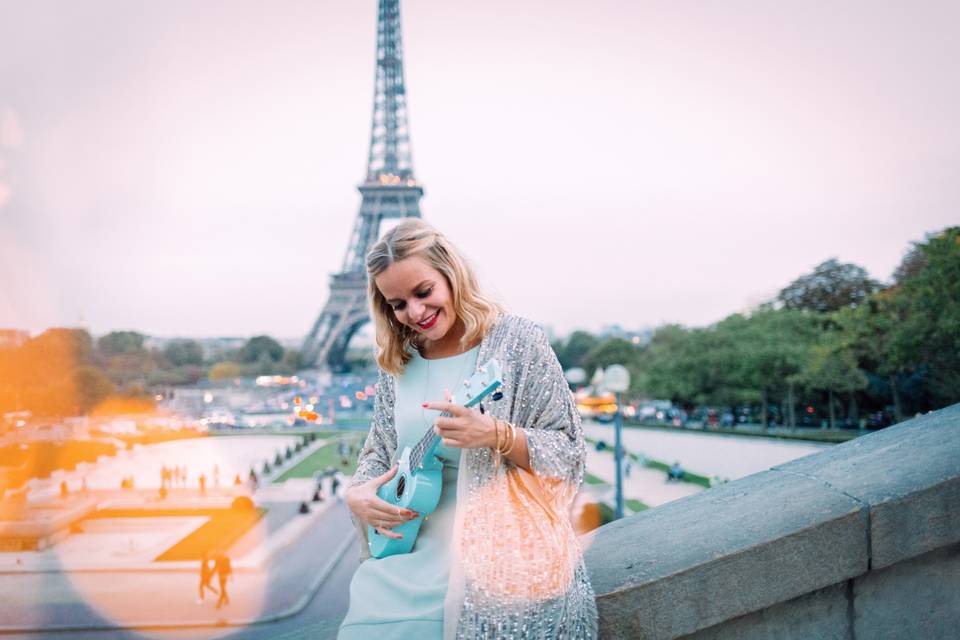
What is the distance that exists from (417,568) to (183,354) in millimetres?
83484

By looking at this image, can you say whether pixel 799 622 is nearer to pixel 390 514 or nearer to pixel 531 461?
pixel 531 461

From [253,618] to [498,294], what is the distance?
33.0 ft

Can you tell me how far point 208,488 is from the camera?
20781mm

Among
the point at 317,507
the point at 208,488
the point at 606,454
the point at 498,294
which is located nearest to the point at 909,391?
the point at 606,454

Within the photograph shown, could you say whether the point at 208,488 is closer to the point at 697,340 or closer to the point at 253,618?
the point at 253,618

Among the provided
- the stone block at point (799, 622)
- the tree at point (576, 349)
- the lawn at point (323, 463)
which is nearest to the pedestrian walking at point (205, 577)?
the stone block at point (799, 622)

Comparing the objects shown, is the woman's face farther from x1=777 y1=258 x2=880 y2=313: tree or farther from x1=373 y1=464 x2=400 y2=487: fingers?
x1=777 y1=258 x2=880 y2=313: tree

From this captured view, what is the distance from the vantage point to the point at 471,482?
173 centimetres

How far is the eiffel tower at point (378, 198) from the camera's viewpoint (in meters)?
47.6

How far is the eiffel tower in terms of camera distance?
47562 mm

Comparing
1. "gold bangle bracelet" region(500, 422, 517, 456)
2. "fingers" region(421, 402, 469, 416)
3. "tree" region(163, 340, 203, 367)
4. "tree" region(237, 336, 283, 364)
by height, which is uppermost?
"fingers" region(421, 402, 469, 416)

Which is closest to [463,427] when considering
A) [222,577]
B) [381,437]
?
[381,437]

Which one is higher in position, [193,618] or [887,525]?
[887,525]

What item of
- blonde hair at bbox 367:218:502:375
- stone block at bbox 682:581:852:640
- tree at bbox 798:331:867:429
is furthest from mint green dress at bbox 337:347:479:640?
tree at bbox 798:331:867:429
